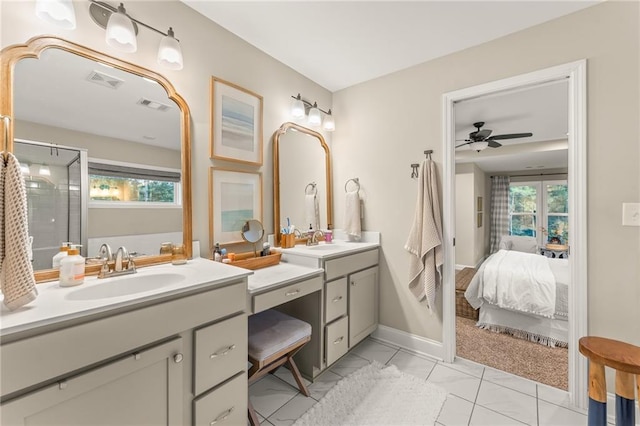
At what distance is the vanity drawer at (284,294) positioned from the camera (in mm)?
1465

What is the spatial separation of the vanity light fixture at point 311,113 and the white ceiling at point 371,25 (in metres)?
0.33

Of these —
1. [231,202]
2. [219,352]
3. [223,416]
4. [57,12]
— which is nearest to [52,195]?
[57,12]

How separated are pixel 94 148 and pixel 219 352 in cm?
119

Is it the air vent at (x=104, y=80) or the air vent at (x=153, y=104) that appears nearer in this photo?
the air vent at (x=104, y=80)

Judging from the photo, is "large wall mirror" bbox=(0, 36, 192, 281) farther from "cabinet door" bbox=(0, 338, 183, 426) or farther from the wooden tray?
"cabinet door" bbox=(0, 338, 183, 426)

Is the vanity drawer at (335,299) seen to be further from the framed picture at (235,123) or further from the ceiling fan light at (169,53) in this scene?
the ceiling fan light at (169,53)

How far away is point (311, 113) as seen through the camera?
244 centimetres

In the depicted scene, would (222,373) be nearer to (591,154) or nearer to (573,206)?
(573,206)

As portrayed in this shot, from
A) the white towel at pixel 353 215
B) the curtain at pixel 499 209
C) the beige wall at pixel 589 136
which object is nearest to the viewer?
the beige wall at pixel 589 136

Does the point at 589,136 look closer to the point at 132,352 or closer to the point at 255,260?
the point at 255,260

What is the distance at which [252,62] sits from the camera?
2.06m

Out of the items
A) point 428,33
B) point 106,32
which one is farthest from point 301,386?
point 428,33

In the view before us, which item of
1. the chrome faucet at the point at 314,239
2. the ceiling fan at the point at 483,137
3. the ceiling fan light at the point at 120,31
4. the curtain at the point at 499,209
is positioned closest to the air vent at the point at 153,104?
the ceiling fan light at the point at 120,31

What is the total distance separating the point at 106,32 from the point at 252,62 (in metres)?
0.96
